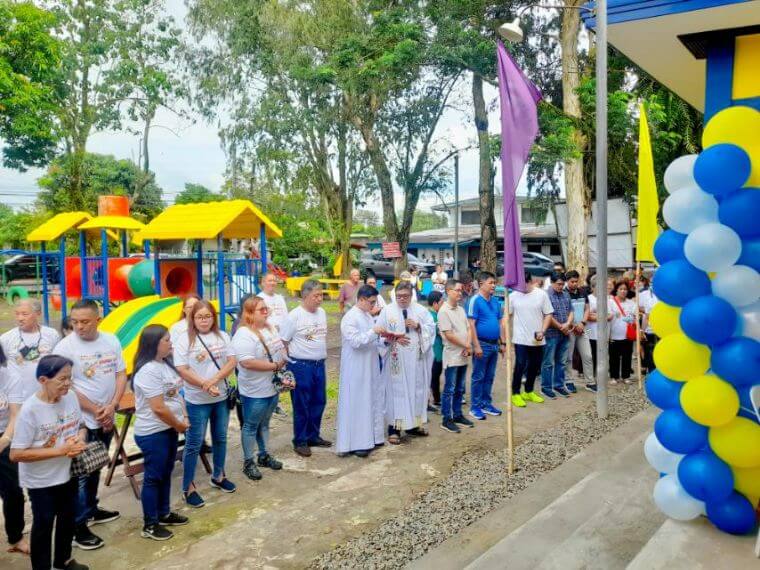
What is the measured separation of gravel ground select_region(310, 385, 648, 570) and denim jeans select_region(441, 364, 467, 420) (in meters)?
0.93

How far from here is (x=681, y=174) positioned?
3680mm

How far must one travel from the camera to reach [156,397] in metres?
4.30

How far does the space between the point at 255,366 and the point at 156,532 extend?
152 centimetres

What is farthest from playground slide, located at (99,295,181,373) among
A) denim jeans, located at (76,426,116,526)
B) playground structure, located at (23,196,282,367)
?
denim jeans, located at (76,426,116,526)

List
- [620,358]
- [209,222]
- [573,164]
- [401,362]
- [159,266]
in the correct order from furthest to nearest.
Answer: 1. [573,164]
2. [159,266]
3. [209,222]
4. [620,358]
5. [401,362]

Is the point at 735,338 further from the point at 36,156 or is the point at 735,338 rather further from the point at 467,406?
the point at 36,156

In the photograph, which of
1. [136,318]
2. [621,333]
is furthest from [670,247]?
[136,318]

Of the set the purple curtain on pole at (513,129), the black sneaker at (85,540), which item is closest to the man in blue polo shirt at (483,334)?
the purple curtain on pole at (513,129)

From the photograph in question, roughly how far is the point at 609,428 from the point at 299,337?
3.76 meters

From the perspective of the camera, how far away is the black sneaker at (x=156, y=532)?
4.38 m

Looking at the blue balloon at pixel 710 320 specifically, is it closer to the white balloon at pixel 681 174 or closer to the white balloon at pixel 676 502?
the white balloon at pixel 681 174

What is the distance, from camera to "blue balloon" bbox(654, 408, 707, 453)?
3473 mm

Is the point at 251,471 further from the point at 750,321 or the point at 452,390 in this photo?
the point at 750,321

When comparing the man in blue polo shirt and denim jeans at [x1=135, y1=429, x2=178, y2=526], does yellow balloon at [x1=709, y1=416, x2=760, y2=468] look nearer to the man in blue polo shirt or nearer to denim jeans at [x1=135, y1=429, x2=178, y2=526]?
denim jeans at [x1=135, y1=429, x2=178, y2=526]
